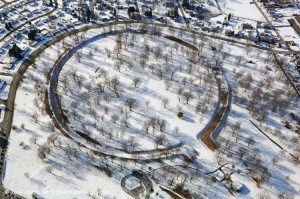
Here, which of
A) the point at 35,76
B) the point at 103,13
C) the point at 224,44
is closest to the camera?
the point at 35,76

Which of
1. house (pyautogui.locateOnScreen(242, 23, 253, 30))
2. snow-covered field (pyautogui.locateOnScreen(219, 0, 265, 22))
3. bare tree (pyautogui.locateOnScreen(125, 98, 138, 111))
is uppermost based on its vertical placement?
snow-covered field (pyautogui.locateOnScreen(219, 0, 265, 22))

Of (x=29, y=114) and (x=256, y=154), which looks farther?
(x=29, y=114)

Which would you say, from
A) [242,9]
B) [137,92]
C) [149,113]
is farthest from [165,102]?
[242,9]

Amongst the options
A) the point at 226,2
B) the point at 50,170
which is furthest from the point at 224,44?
the point at 50,170

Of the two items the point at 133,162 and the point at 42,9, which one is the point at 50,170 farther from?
the point at 42,9

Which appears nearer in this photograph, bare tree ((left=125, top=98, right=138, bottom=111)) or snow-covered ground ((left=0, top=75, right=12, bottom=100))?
bare tree ((left=125, top=98, right=138, bottom=111))

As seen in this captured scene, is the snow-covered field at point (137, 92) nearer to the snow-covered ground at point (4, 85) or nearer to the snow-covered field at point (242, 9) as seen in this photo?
the snow-covered ground at point (4, 85)

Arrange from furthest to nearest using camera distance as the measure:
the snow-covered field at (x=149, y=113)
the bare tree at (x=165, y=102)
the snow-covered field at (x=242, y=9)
Answer: the snow-covered field at (x=242, y=9), the bare tree at (x=165, y=102), the snow-covered field at (x=149, y=113)

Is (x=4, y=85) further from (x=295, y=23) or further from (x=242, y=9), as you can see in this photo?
(x=295, y=23)

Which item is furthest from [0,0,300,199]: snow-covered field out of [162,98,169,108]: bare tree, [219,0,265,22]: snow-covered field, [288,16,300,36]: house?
[219,0,265,22]: snow-covered field

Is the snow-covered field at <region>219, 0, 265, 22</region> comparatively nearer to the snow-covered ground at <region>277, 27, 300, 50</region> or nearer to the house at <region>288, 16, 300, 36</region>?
the snow-covered ground at <region>277, 27, 300, 50</region>

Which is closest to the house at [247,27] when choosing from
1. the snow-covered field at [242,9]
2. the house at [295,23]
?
the snow-covered field at [242,9]
